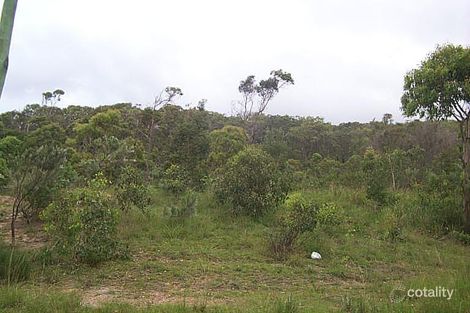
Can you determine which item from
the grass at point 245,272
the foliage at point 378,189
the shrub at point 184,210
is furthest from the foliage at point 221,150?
the shrub at point 184,210

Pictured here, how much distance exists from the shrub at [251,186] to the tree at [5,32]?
25.1ft

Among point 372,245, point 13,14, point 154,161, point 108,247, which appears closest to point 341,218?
point 372,245

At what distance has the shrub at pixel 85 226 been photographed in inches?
271

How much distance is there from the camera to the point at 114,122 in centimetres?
1981

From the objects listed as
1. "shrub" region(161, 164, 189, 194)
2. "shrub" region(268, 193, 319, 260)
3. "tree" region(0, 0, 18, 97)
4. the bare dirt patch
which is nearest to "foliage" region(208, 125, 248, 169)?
"shrub" region(161, 164, 189, 194)

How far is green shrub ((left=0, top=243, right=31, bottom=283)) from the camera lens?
597 cm

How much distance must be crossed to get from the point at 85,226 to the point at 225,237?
2.96 meters

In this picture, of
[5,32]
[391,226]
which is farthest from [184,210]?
[5,32]

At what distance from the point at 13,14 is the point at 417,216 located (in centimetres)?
974

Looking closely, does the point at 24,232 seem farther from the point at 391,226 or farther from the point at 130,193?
the point at 391,226

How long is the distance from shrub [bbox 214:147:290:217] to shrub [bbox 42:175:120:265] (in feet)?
11.9

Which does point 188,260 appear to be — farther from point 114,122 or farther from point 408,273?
point 114,122

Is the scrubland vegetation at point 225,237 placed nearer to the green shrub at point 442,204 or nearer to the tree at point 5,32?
the green shrub at point 442,204

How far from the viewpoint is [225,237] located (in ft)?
29.5
